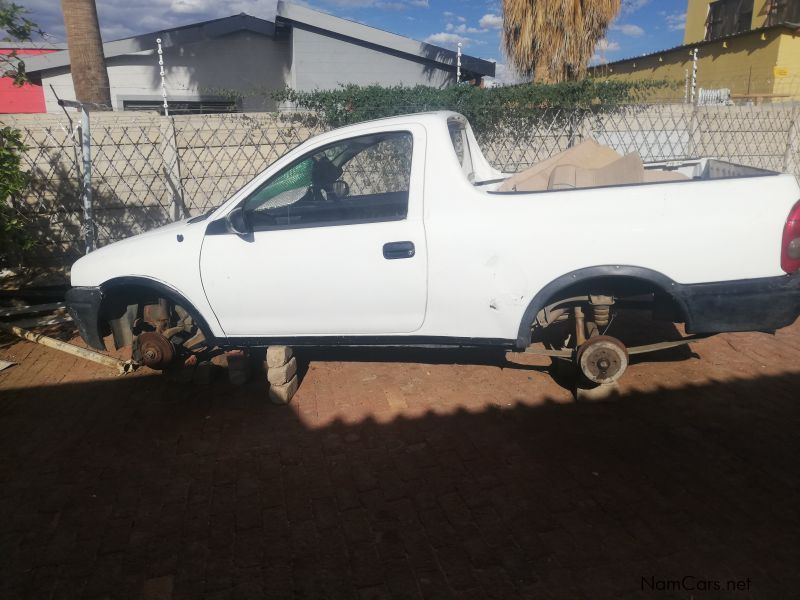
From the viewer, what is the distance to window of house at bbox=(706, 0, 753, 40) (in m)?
21.4

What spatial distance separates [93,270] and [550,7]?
33.1 feet

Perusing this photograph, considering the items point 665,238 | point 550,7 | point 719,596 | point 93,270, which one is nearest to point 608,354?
point 665,238

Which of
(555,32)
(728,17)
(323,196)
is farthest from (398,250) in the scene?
(728,17)

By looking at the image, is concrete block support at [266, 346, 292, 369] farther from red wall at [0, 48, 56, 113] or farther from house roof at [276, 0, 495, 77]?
red wall at [0, 48, 56, 113]

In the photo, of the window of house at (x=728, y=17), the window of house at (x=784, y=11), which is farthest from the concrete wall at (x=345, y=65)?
the window of house at (x=728, y=17)

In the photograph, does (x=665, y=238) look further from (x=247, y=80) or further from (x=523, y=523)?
(x=247, y=80)

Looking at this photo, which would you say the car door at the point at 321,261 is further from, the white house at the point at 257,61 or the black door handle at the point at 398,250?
the white house at the point at 257,61

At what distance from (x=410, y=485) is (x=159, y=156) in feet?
19.8

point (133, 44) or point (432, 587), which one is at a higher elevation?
point (133, 44)

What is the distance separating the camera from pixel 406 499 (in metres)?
3.02

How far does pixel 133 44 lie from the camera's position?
11047 mm

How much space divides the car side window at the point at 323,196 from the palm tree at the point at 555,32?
821 cm

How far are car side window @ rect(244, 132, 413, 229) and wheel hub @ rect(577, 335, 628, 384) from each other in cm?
150

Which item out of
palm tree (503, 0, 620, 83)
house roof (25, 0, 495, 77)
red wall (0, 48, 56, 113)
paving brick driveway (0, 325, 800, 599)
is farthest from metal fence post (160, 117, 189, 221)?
red wall (0, 48, 56, 113)
